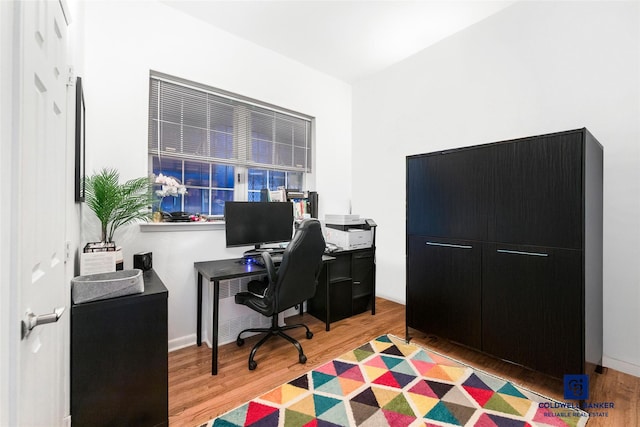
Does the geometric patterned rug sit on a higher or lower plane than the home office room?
lower

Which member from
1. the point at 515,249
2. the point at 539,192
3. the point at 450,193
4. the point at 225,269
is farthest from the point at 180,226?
the point at 539,192

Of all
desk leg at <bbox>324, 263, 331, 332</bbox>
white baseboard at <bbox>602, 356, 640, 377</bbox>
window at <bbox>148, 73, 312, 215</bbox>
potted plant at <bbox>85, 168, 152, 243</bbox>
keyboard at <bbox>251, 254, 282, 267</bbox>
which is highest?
window at <bbox>148, 73, 312, 215</bbox>

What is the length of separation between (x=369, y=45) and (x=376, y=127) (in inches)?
38.7

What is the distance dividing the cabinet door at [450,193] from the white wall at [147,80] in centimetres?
183

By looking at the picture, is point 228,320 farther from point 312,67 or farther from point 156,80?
point 312,67

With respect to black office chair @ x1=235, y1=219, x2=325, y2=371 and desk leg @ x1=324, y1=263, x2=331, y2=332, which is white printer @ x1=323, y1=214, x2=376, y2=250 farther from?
black office chair @ x1=235, y1=219, x2=325, y2=371

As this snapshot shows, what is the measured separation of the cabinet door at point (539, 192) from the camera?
1762 millimetres

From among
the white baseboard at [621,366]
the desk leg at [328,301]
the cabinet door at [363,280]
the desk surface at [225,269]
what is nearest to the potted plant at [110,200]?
the desk surface at [225,269]

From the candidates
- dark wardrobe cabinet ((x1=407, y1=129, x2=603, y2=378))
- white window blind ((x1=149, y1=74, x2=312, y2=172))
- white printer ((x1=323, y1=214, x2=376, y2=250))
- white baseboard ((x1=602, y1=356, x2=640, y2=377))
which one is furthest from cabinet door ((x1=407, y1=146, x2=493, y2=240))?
white window blind ((x1=149, y1=74, x2=312, y2=172))

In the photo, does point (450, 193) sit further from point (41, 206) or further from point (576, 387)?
point (41, 206)

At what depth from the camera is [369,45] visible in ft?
10.5

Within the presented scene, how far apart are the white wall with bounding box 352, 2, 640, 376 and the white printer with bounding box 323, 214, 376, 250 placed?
462 mm

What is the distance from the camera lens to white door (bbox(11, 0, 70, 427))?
720mm

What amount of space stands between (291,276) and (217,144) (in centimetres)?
162
